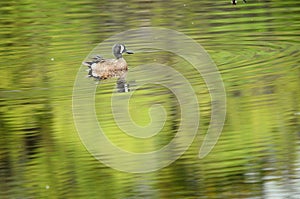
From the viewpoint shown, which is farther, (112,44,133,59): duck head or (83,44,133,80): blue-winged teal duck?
(112,44,133,59): duck head

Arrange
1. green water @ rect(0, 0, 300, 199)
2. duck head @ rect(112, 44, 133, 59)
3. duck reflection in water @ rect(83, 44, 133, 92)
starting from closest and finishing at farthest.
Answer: green water @ rect(0, 0, 300, 199) < duck reflection in water @ rect(83, 44, 133, 92) < duck head @ rect(112, 44, 133, 59)

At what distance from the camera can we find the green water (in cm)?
805

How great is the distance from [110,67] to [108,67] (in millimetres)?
23

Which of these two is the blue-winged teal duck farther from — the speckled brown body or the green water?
the green water

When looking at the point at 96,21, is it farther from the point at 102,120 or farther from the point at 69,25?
the point at 102,120

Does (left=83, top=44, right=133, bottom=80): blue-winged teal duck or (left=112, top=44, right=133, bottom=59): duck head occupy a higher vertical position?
(left=112, top=44, right=133, bottom=59): duck head

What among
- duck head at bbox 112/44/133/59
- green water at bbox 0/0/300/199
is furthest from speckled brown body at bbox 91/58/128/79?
green water at bbox 0/0/300/199

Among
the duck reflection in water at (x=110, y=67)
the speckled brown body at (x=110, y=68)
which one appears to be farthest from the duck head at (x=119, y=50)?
the speckled brown body at (x=110, y=68)

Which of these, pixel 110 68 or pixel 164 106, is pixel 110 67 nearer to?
pixel 110 68

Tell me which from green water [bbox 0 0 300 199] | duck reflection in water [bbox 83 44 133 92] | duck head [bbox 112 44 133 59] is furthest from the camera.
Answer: duck head [bbox 112 44 133 59]

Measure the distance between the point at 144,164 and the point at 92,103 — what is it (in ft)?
6.82

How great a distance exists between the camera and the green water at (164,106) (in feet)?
26.4

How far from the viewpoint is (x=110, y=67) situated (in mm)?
12375

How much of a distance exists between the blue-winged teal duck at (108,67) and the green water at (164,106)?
0.21 metres
